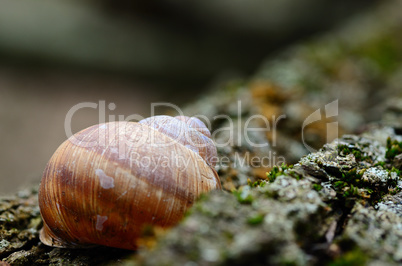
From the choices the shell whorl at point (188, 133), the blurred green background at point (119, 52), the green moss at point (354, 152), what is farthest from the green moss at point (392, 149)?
the blurred green background at point (119, 52)

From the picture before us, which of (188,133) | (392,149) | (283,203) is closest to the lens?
(283,203)

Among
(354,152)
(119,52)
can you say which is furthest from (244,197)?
(119,52)

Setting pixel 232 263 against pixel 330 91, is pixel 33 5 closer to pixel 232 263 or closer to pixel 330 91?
pixel 330 91

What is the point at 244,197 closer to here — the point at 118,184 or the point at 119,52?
the point at 118,184

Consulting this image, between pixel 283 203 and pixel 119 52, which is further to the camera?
pixel 119 52

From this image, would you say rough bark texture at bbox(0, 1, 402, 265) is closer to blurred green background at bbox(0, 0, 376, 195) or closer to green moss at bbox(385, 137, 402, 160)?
green moss at bbox(385, 137, 402, 160)

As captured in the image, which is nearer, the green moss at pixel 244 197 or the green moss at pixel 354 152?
the green moss at pixel 244 197

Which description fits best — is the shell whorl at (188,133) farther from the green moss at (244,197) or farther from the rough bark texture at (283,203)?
the green moss at (244,197)

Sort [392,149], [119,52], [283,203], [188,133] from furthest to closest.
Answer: [119,52]
[392,149]
[188,133]
[283,203]
